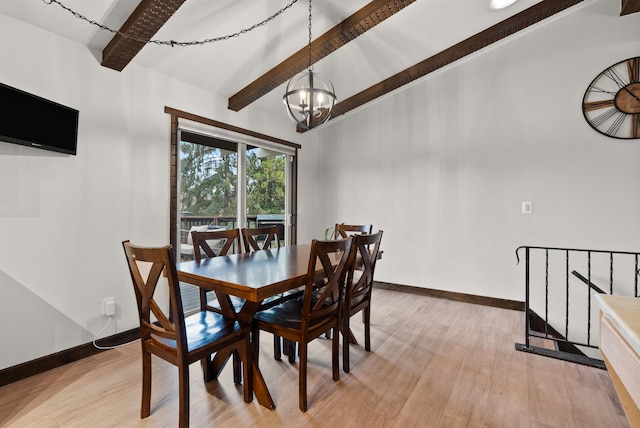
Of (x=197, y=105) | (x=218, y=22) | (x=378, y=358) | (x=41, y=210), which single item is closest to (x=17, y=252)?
(x=41, y=210)

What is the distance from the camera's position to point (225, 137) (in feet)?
12.0

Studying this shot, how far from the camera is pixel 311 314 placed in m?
1.77

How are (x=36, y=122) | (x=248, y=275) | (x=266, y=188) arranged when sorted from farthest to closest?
(x=266, y=188) < (x=36, y=122) < (x=248, y=275)

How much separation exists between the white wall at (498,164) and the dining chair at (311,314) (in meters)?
2.51

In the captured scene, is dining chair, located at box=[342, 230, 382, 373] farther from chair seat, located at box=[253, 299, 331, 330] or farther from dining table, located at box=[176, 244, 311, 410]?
dining table, located at box=[176, 244, 311, 410]

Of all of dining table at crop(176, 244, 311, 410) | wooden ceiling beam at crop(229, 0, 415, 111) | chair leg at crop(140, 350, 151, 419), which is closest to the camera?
dining table at crop(176, 244, 311, 410)

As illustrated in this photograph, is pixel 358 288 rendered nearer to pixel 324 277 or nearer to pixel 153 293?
pixel 324 277

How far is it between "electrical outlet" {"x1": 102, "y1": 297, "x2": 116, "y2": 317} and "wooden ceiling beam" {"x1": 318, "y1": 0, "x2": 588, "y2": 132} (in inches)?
116

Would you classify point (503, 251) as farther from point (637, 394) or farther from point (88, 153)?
point (88, 153)

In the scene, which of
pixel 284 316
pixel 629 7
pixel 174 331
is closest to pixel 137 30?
pixel 174 331

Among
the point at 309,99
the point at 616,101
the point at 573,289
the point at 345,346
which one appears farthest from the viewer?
the point at 573,289

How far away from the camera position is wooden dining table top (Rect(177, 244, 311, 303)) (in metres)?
1.49

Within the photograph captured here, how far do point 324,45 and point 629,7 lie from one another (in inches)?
115

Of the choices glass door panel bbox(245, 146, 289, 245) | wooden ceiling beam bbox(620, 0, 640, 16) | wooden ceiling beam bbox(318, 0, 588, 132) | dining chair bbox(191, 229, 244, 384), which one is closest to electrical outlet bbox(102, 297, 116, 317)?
dining chair bbox(191, 229, 244, 384)
